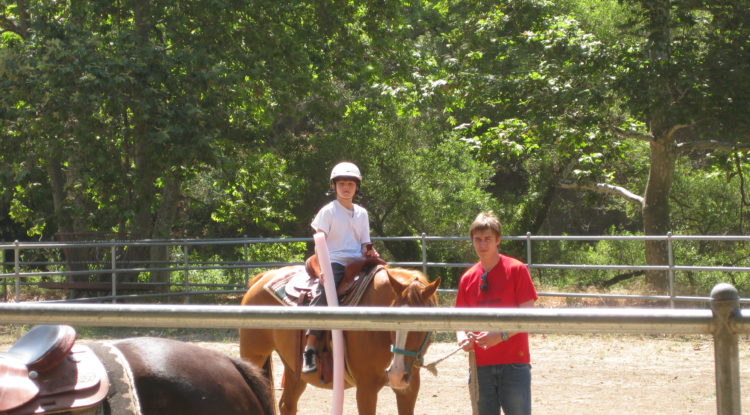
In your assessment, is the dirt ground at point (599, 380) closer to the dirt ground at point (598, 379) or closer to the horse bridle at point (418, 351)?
the dirt ground at point (598, 379)

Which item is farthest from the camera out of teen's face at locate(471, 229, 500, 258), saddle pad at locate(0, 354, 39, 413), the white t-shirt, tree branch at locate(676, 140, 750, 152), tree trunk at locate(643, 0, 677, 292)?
tree branch at locate(676, 140, 750, 152)

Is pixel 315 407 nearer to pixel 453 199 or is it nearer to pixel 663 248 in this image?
pixel 663 248

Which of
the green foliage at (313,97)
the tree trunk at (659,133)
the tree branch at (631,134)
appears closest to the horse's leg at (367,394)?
the green foliage at (313,97)

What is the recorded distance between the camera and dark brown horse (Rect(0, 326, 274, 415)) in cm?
246

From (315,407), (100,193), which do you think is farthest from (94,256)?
(315,407)

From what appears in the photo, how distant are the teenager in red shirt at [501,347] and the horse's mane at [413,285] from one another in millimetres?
684

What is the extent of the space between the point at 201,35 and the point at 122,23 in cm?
232

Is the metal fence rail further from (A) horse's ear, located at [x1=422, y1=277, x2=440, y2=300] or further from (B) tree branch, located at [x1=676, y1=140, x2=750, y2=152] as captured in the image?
(B) tree branch, located at [x1=676, y1=140, x2=750, y2=152]

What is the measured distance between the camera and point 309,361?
5.16 metres

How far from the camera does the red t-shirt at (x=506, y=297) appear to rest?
3961mm

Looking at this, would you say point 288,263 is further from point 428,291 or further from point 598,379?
point 428,291

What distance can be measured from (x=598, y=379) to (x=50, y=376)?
6.91m

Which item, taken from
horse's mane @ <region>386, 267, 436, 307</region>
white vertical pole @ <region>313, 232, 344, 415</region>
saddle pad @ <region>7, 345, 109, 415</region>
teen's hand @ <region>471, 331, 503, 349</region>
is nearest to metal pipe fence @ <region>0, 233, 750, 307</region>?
horse's mane @ <region>386, 267, 436, 307</region>

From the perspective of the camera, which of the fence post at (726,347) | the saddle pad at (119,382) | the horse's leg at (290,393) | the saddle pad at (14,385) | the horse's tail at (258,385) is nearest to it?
the fence post at (726,347)
